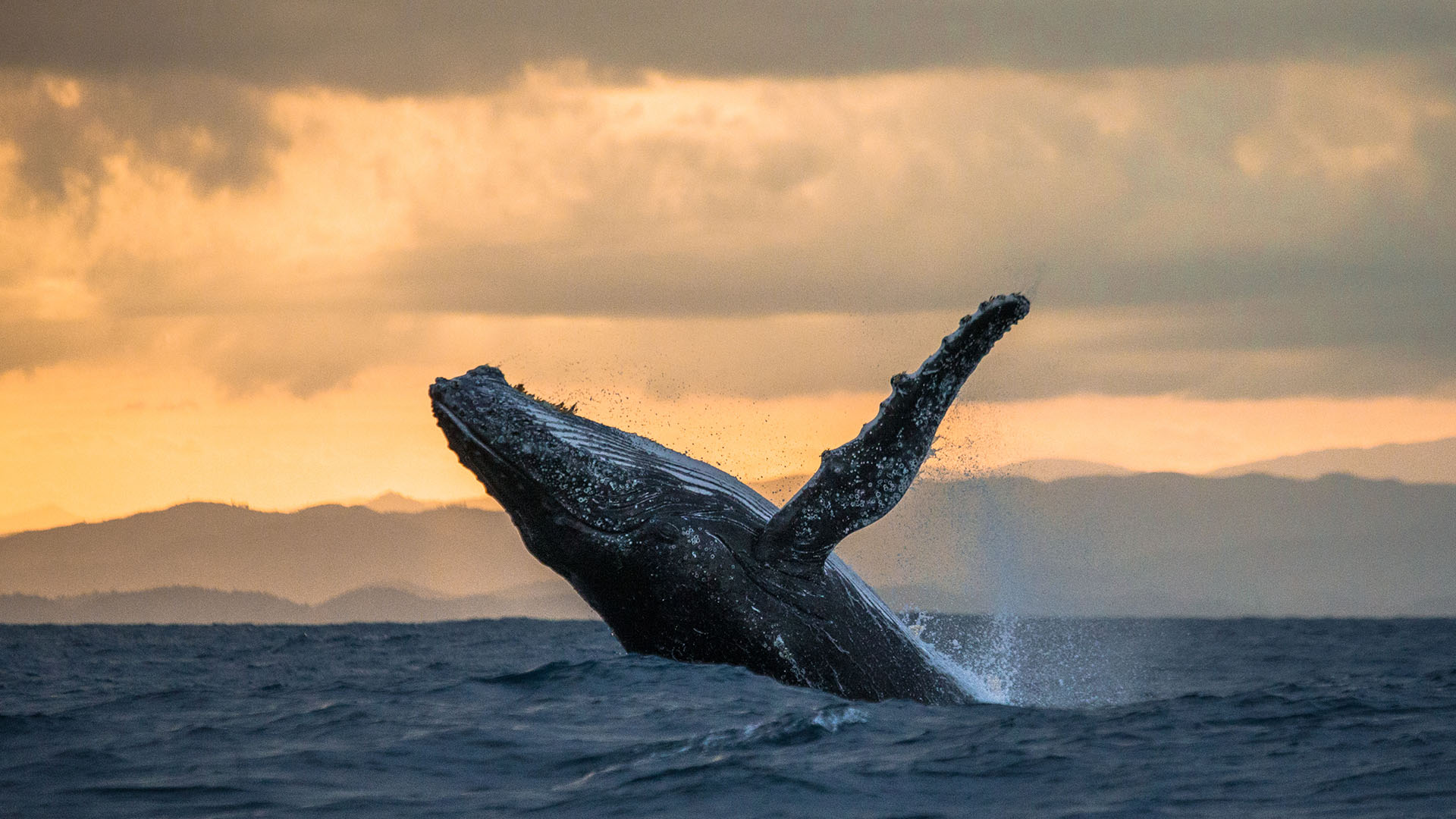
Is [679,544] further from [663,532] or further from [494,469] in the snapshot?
[494,469]

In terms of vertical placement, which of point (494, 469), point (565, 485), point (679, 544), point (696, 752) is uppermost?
point (494, 469)

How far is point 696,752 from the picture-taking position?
25.9 ft

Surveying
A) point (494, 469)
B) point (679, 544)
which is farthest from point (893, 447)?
point (494, 469)

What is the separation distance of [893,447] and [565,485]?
217cm

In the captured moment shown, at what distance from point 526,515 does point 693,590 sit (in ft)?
4.01

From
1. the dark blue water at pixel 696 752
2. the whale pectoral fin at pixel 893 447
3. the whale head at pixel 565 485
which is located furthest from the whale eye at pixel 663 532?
the dark blue water at pixel 696 752

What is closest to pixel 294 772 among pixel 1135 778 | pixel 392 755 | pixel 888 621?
pixel 392 755

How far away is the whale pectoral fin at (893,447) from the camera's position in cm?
779

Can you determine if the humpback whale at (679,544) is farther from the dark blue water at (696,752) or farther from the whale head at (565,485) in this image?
the dark blue water at (696,752)

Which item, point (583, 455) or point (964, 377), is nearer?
point (964, 377)

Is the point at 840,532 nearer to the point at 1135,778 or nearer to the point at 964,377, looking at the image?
the point at 964,377

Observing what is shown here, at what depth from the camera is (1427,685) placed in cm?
1486

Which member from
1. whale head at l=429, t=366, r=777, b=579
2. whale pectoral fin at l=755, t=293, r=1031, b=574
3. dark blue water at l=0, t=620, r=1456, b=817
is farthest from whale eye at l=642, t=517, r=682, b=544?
dark blue water at l=0, t=620, r=1456, b=817

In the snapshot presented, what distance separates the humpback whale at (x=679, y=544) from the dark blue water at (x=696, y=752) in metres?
0.27
